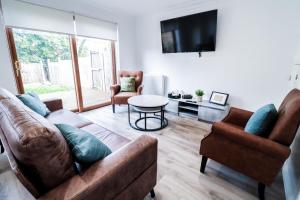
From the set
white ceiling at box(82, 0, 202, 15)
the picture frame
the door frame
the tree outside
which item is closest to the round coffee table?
the picture frame

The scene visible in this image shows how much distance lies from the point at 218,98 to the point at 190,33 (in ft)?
4.78

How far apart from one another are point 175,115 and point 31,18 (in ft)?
10.5

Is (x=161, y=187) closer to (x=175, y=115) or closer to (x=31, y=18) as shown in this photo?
(x=175, y=115)

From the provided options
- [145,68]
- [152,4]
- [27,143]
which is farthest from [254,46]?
[27,143]

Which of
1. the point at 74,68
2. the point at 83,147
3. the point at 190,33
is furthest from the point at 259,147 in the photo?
the point at 74,68

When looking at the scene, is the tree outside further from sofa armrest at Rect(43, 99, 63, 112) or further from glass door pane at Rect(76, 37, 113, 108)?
sofa armrest at Rect(43, 99, 63, 112)

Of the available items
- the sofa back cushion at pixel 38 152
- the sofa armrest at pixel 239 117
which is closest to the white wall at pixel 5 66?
the sofa back cushion at pixel 38 152

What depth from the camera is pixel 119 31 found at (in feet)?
13.6

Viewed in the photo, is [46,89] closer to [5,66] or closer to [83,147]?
[5,66]

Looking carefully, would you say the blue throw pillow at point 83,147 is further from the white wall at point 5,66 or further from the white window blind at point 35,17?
the white window blind at point 35,17

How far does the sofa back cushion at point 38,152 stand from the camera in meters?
0.71

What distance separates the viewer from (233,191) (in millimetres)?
Result: 1586

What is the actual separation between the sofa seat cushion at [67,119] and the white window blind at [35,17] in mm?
1620

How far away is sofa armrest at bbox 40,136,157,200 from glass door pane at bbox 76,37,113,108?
122 inches
